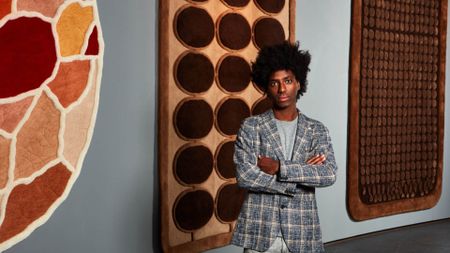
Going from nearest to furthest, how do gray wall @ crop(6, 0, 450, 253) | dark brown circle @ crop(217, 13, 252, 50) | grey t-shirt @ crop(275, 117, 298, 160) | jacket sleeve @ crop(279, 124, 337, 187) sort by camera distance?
jacket sleeve @ crop(279, 124, 337, 187) → grey t-shirt @ crop(275, 117, 298, 160) → gray wall @ crop(6, 0, 450, 253) → dark brown circle @ crop(217, 13, 252, 50)

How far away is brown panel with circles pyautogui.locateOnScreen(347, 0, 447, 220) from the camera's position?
13.2ft

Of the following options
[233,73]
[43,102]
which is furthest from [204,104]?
[43,102]

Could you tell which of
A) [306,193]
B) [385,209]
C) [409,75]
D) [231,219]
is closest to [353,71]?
[409,75]

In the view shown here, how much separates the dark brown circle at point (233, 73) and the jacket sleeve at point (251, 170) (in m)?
1.12

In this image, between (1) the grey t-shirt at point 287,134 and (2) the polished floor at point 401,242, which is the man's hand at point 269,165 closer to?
(1) the grey t-shirt at point 287,134

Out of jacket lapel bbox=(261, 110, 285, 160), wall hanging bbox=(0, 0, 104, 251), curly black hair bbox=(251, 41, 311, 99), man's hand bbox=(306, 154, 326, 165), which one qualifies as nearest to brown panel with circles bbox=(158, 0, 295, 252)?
wall hanging bbox=(0, 0, 104, 251)

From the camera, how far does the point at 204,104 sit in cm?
304

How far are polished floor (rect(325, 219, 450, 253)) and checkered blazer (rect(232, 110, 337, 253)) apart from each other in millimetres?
1840

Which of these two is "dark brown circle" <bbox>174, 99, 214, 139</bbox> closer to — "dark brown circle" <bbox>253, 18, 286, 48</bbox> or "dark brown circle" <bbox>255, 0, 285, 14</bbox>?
"dark brown circle" <bbox>253, 18, 286, 48</bbox>

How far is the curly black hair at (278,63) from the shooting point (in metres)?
2.06

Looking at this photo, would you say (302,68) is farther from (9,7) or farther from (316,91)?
(316,91)

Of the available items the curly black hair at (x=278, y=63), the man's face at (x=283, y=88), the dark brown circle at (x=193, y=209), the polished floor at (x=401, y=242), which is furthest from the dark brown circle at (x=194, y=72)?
the polished floor at (x=401, y=242)

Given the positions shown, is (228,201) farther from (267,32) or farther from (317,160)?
(317,160)

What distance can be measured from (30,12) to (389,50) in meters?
2.75
